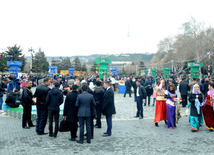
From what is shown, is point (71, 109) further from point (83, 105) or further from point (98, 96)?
point (98, 96)

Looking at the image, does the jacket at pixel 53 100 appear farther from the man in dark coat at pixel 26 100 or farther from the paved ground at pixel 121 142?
the man in dark coat at pixel 26 100

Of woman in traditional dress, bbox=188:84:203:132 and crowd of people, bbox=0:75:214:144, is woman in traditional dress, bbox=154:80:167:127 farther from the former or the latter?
Answer: woman in traditional dress, bbox=188:84:203:132

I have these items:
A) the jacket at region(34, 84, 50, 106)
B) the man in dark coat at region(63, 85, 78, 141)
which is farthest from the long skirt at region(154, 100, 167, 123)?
the jacket at region(34, 84, 50, 106)

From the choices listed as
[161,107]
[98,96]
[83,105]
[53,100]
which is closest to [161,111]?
[161,107]

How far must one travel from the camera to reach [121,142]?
20.4 feet

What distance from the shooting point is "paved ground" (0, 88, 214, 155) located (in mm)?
5430

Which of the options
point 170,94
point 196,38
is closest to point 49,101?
point 170,94

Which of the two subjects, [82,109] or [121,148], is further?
[82,109]

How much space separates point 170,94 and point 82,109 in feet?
11.9

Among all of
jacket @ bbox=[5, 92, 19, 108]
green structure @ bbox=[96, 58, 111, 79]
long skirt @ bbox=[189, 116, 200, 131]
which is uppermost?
green structure @ bbox=[96, 58, 111, 79]

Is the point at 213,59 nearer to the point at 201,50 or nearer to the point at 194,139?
the point at 201,50

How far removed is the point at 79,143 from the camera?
20.2 ft

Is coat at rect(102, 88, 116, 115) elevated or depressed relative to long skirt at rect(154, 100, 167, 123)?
elevated

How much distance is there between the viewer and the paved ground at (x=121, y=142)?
17.8 ft
